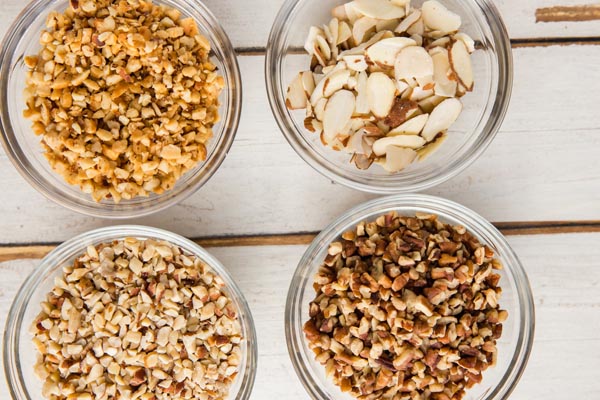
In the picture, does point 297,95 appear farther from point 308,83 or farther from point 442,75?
point 442,75

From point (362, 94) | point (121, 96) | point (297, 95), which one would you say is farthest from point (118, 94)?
point (362, 94)

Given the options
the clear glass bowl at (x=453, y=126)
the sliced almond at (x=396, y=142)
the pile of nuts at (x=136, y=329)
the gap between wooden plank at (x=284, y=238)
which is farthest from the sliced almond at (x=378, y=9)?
the pile of nuts at (x=136, y=329)

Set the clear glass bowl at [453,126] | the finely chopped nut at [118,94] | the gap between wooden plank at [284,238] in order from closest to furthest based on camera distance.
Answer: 1. the finely chopped nut at [118,94]
2. the clear glass bowl at [453,126]
3. the gap between wooden plank at [284,238]

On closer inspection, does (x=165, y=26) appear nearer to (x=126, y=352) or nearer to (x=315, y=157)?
(x=315, y=157)

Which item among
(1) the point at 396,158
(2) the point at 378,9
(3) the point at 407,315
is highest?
(2) the point at 378,9

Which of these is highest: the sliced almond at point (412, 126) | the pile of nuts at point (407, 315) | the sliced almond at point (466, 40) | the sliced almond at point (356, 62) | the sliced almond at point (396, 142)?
the sliced almond at point (466, 40)

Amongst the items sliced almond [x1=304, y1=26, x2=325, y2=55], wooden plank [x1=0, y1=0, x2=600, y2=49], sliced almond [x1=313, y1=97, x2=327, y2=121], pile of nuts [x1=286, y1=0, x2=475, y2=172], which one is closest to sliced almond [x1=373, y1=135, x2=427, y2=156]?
pile of nuts [x1=286, y1=0, x2=475, y2=172]

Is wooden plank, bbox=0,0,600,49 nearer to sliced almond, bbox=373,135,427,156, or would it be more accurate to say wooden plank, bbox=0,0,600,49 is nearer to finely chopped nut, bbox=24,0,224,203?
finely chopped nut, bbox=24,0,224,203

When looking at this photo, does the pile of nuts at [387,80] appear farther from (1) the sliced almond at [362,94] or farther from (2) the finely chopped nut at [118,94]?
(2) the finely chopped nut at [118,94]
